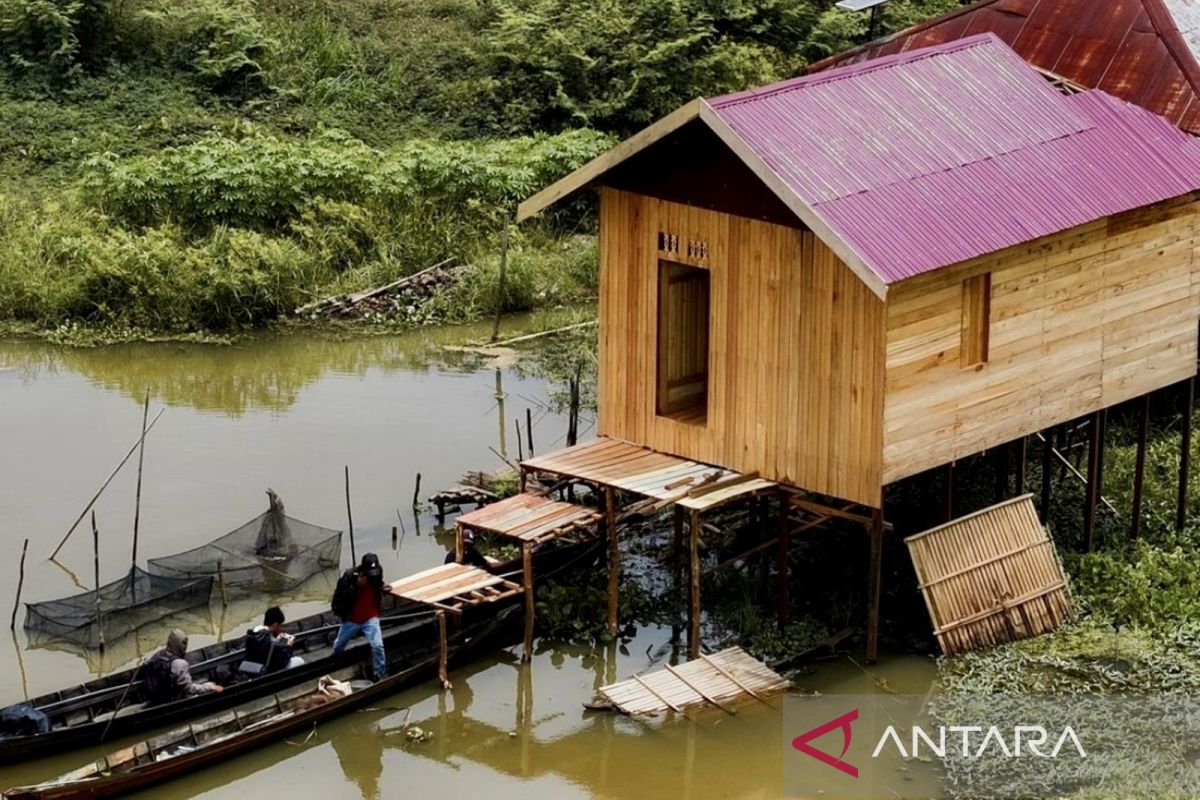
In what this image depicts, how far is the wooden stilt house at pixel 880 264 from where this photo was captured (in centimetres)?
1814

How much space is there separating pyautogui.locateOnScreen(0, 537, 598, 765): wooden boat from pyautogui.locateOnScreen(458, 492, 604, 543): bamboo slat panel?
1.15m

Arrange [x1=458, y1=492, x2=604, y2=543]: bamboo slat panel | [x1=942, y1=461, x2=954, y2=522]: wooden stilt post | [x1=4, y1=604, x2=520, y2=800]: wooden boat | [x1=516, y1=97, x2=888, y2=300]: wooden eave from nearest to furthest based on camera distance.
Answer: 1. [x1=4, y1=604, x2=520, y2=800]: wooden boat
2. [x1=516, y1=97, x2=888, y2=300]: wooden eave
3. [x1=458, y1=492, x2=604, y2=543]: bamboo slat panel
4. [x1=942, y1=461, x2=954, y2=522]: wooden stilt post

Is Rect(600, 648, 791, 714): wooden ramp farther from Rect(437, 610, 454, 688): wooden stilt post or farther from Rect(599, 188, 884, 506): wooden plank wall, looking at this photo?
Rect(599, 188, 884, 506): wooden plank wall

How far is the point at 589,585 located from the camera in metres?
20.7

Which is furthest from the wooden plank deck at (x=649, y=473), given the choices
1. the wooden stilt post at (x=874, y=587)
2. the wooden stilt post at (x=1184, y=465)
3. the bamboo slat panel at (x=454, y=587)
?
the wooden stilt post at (x=1184, y=465)

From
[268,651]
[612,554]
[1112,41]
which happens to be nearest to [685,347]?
[612,554]

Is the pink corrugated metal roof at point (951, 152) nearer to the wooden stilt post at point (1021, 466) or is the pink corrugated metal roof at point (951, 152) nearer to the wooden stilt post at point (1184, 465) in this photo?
the wooden stilt post at point (1021, 466)

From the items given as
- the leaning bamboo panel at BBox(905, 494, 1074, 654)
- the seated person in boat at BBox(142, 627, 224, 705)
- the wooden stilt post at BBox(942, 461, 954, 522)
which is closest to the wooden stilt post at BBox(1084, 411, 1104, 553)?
the leaning bamboo panel at BBox(905, 494, 1074, 654)

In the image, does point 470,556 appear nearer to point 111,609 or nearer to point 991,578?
point 111,609

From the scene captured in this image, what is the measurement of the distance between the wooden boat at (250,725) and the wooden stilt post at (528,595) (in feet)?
1.15

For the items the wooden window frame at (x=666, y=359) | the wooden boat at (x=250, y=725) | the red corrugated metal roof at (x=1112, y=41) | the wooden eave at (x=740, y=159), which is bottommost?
the wooden boat at (x=250, y=725)

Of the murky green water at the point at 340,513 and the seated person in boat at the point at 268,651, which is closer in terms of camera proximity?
the murky green water at the point at 340,513

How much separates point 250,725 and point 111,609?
2648 millimetres

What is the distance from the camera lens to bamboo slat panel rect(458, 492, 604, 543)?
19.2m
